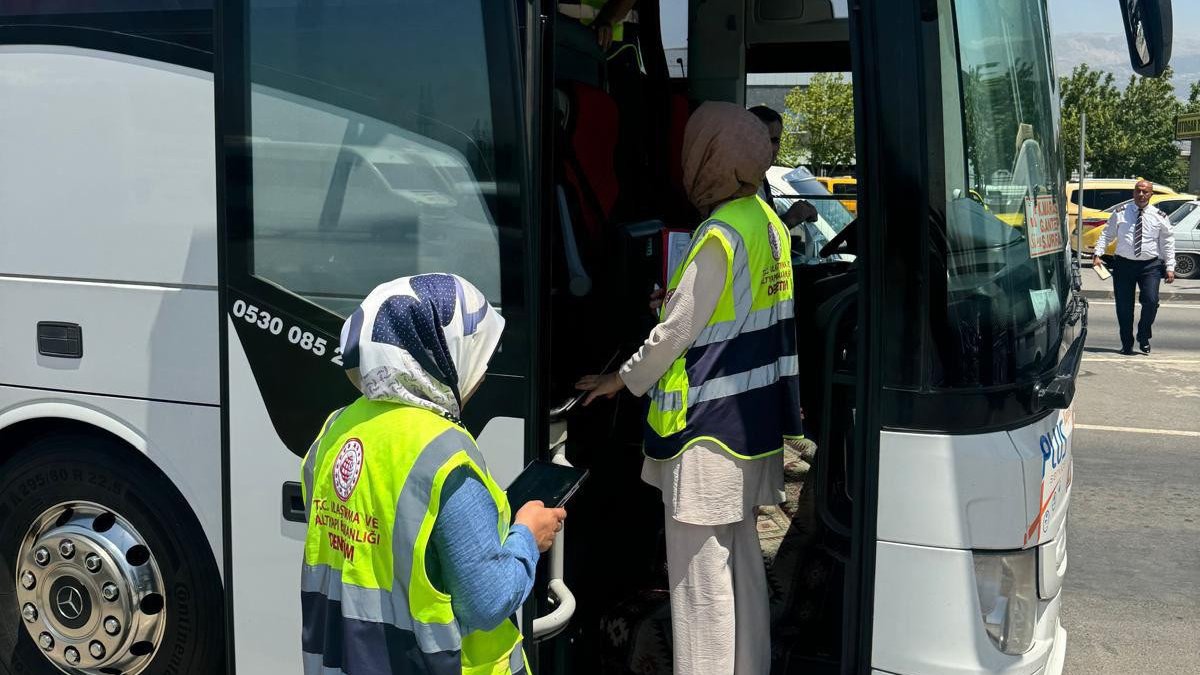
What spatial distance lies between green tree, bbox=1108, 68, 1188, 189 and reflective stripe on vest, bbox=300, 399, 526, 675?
54.1m

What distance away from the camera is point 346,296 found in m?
3.08

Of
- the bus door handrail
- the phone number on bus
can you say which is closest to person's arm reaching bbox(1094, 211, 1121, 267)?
the bus door handrail

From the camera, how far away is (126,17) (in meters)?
3.28

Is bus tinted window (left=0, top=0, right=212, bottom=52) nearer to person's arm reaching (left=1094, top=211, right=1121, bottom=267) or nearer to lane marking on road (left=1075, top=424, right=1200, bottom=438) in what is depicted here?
lane marking on road (left=1075, top=424, right=1200, bottom=438)

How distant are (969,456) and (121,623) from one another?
2.49 m

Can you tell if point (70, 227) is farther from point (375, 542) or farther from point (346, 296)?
point (375, 542)

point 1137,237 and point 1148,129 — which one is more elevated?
point 1148,129

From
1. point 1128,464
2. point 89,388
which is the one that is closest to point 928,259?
point 89,388

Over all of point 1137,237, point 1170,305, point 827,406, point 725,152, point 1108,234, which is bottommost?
point 827,406

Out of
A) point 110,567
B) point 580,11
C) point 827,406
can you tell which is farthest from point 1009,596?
point 110,567

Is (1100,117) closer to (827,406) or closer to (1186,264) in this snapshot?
(1186,264)

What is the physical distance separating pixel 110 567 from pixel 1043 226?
2870 millimetres

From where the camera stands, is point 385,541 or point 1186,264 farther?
point 1186,264

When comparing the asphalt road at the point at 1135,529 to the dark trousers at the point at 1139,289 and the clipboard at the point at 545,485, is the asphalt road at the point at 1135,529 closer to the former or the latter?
the dark trousers at the point at 1139,289
